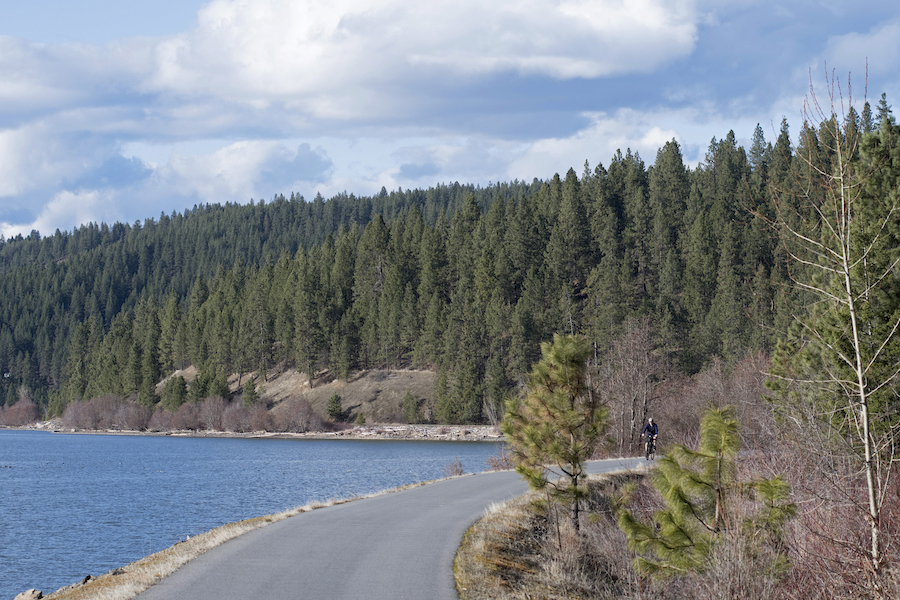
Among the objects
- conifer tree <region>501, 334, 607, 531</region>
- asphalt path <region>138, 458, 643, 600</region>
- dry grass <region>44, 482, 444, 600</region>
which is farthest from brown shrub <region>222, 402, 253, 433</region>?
dry grass <region>44, 482, 444, 600</region>

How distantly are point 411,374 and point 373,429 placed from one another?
570 inches

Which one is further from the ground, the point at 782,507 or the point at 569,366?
the point at 569,366

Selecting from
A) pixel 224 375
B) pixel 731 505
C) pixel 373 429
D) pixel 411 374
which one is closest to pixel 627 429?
pixel 731 505

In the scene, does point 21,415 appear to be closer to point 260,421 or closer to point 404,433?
point 260,421

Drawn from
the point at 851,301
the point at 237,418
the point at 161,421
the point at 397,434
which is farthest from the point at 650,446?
the point at 161,421

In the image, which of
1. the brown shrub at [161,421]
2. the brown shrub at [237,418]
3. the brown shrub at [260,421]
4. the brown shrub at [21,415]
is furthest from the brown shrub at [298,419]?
the brown shrub at [21,415]

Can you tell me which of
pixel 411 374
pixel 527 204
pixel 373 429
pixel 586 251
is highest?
pixel 527 204

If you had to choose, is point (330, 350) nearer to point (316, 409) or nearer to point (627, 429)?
point (316, 409)

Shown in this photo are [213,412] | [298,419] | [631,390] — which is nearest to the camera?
[631,390]

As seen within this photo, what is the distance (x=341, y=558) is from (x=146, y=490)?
34.3m

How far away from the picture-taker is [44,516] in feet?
114

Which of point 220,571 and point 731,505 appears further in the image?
point 220,571

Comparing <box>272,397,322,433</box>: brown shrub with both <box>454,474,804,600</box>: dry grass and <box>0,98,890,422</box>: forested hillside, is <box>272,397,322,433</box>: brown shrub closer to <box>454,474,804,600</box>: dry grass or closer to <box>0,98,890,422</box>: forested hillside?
<box>0,98,890,422</box>: forested hillside

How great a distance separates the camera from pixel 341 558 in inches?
551
